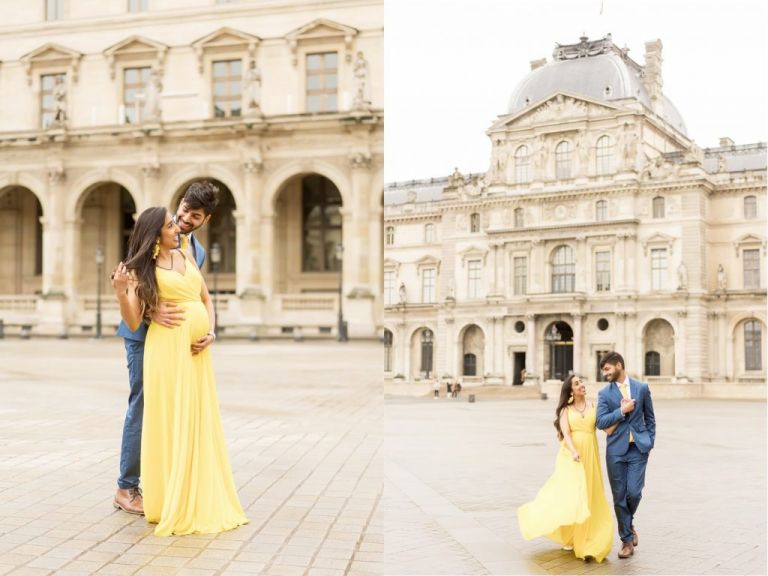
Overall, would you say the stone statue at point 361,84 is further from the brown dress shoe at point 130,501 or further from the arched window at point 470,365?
the brown dress shoe at point 130,501

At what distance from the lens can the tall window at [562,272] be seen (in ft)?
46.8

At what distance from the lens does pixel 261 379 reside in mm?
14875

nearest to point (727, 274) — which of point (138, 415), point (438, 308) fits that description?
point (438, 308)

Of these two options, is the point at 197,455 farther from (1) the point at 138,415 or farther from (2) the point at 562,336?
(2) the point at 562,336

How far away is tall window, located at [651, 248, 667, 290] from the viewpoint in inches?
556

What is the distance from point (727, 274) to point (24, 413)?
386 inches

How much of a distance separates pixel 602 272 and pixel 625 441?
29.0 ft

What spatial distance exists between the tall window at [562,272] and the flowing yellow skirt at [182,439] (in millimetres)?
9989

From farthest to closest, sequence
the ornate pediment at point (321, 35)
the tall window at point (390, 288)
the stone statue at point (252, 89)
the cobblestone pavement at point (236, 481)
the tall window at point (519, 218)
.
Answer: the ornate pediment at point (321, 35)
the stone statue at point (252, 89)
the tall window at point (519, 218)
the tall window at point (390, 288)
the cobblestone pavement at point (236, 481)

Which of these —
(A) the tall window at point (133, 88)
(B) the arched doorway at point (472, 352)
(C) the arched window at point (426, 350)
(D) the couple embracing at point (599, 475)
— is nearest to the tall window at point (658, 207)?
(B) the arched doorway at point (472, 352)

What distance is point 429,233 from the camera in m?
12.7

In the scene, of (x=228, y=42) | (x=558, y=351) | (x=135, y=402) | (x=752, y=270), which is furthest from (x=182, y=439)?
(x=228, y=42)

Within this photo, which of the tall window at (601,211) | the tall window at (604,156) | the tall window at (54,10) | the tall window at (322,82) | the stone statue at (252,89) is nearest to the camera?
the tall window at (604,156)

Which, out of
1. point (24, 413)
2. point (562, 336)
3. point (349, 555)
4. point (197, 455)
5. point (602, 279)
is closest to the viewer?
point (349, 555)
